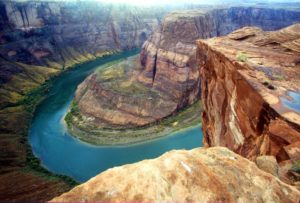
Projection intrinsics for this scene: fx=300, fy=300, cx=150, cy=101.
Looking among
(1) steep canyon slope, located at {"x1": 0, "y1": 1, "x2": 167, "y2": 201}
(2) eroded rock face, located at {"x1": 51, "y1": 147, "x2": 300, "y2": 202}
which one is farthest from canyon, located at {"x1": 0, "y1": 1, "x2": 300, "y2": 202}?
(1) steep canyon slope, located at {"x1": 0, "y1": 1, "x2": 167, "y2": 201}

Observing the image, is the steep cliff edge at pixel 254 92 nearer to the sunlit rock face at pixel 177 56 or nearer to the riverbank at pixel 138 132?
the riverbank at pixel 138 132

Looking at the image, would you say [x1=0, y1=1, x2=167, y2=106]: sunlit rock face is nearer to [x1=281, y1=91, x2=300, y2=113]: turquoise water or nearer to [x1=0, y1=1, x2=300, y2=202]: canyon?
[x1=0, y1=1, x2=300, y2=202]: canyon

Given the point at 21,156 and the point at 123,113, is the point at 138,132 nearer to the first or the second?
the point at 123,113

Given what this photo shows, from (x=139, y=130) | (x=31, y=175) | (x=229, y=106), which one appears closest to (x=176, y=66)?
(x=139, y=130)

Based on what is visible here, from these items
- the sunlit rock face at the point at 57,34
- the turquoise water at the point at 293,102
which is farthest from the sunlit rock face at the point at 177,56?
the turquoise water at the point at 293,102

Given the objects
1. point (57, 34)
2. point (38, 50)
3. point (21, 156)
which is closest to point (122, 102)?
point (21, 156)

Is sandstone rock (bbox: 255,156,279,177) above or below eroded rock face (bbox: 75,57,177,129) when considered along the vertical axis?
above

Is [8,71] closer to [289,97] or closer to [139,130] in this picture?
[139,130]
